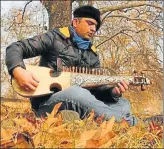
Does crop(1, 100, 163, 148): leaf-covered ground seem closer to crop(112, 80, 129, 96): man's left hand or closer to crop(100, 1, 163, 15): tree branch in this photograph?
crop(112, 80, 129, 96): man's left hand

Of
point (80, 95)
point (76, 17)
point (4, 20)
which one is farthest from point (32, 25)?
point (80, 95)

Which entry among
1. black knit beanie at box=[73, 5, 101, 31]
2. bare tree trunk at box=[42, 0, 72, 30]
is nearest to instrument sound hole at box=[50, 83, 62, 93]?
black knit beanie at box=[73, 5, 101, 31]

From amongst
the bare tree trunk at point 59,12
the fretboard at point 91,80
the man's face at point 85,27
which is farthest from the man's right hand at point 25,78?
the bare tree trunk at point 59,12

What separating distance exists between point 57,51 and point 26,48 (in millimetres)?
225

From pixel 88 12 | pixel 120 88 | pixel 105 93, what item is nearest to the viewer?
pixel 120 88

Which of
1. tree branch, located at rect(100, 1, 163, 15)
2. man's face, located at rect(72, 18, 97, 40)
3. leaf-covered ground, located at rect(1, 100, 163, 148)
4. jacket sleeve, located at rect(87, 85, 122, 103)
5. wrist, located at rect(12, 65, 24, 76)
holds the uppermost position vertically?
tree branch, located at rect(100, 1, 163, 15)

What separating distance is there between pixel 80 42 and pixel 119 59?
24.5ft

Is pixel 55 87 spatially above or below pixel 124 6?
below

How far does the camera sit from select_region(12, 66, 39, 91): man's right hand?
8.18ft

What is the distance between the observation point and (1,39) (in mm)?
12336

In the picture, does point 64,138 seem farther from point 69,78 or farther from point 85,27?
point 85,27

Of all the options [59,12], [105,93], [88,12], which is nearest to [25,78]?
[105,93]

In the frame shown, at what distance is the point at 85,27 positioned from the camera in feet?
10.2

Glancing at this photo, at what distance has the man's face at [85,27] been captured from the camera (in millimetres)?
3072
